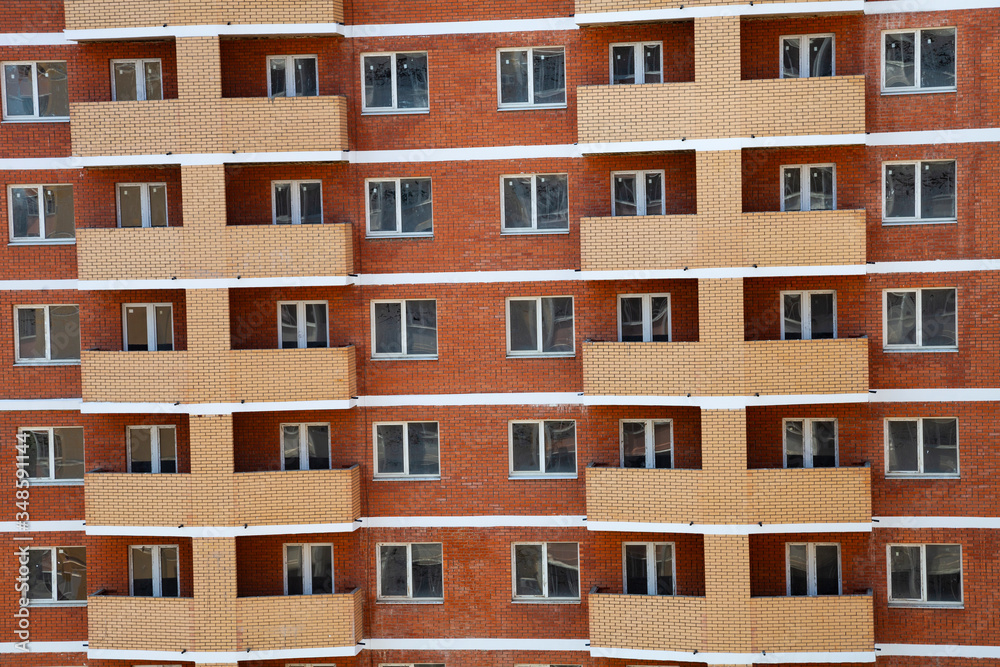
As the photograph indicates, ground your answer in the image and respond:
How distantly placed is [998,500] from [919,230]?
197 inches

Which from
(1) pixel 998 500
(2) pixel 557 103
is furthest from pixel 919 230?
(2) pixel 557 103

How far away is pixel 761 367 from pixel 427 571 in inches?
289

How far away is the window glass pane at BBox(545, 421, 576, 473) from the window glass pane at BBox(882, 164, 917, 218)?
6984 millimetres

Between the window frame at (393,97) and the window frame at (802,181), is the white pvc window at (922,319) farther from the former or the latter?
the window frame at (393,97)

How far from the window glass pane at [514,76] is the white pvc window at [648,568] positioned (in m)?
8.63

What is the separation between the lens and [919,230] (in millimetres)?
17469

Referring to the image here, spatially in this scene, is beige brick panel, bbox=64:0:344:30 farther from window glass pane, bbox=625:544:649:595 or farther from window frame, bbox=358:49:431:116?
window glass pane, bbox=625:544:649:595

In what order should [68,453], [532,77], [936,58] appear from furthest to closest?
[68,453]
[532,77]
[936,58]

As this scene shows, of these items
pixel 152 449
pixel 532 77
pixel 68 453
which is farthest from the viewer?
pixel 68 453

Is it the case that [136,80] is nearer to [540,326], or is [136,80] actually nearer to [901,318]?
[540,326]

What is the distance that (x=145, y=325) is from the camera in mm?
18859

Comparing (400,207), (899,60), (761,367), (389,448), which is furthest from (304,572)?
(899,60)

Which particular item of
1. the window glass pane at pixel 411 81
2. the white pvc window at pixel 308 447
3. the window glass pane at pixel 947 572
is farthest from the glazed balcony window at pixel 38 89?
the window glass pane at pixel 947 572

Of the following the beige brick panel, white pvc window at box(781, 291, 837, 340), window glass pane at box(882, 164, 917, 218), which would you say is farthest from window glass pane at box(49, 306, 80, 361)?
window glass pane at box(882, 164, 917, 218)
